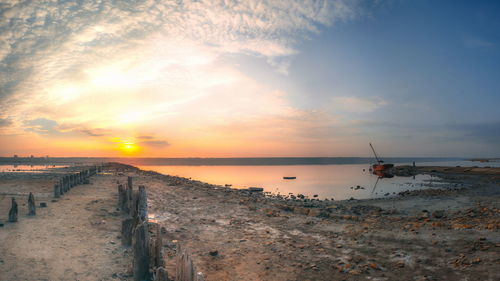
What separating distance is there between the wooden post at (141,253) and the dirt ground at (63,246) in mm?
735

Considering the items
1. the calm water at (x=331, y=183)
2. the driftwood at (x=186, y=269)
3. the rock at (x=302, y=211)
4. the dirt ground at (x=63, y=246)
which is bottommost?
the calm water at (x=331, y=183)

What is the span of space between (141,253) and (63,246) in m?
4.07

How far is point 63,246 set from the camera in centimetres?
928

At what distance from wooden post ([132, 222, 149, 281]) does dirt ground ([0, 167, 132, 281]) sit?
735 millimetres

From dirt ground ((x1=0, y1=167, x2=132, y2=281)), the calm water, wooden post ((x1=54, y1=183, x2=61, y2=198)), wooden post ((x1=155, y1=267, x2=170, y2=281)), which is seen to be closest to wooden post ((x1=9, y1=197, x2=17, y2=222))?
dirt ground ((x1=0, y1=167, x2=132, y2=281))

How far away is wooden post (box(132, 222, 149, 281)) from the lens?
23.9 feet

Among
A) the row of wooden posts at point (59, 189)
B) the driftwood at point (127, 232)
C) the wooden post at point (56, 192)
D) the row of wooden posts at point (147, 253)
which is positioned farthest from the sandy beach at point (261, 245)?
the wooden post at point (56, 192)

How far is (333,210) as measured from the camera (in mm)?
18062

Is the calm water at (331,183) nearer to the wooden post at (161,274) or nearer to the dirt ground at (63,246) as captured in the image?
the dirt ground at (63,246)

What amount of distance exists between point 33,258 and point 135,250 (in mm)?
3744

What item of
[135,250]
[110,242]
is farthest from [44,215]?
[135,250]

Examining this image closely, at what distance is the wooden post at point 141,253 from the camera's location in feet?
23.9

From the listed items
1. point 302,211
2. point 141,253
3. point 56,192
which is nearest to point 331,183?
point 302,211

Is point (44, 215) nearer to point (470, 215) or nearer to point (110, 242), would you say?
point (110, 242)
